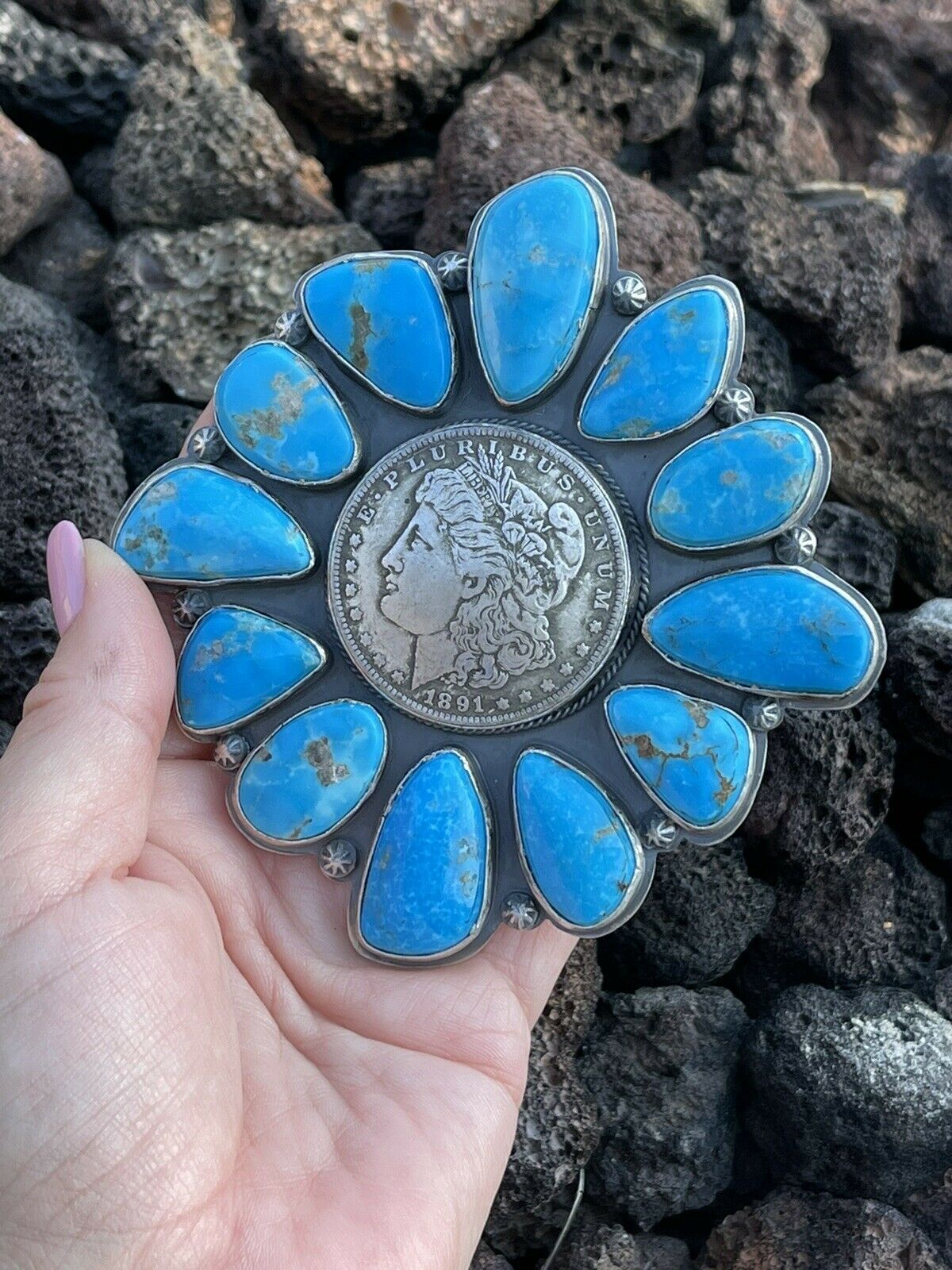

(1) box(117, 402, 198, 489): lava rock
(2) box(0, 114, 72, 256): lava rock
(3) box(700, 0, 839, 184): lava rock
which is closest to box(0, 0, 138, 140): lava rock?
(2) box(0, 114, 72, 256): lava rock

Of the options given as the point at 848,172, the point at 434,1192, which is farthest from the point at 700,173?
the point at 434,1192

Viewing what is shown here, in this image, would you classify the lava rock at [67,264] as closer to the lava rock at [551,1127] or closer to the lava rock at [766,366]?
the lava rock at [766,366]

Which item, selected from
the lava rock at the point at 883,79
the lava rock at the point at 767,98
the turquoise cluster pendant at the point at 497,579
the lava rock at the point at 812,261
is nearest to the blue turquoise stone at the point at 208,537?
the turquoise cluster pendant at the point at 497,579

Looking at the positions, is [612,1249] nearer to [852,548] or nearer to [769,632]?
[769,632]

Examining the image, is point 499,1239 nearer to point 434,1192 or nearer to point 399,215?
point 434,1192

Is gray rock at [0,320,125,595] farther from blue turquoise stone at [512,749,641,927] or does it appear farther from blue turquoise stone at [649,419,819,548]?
blue turquoise stone at [649,419,819,548]

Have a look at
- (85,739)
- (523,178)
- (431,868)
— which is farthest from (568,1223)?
(523,178)
